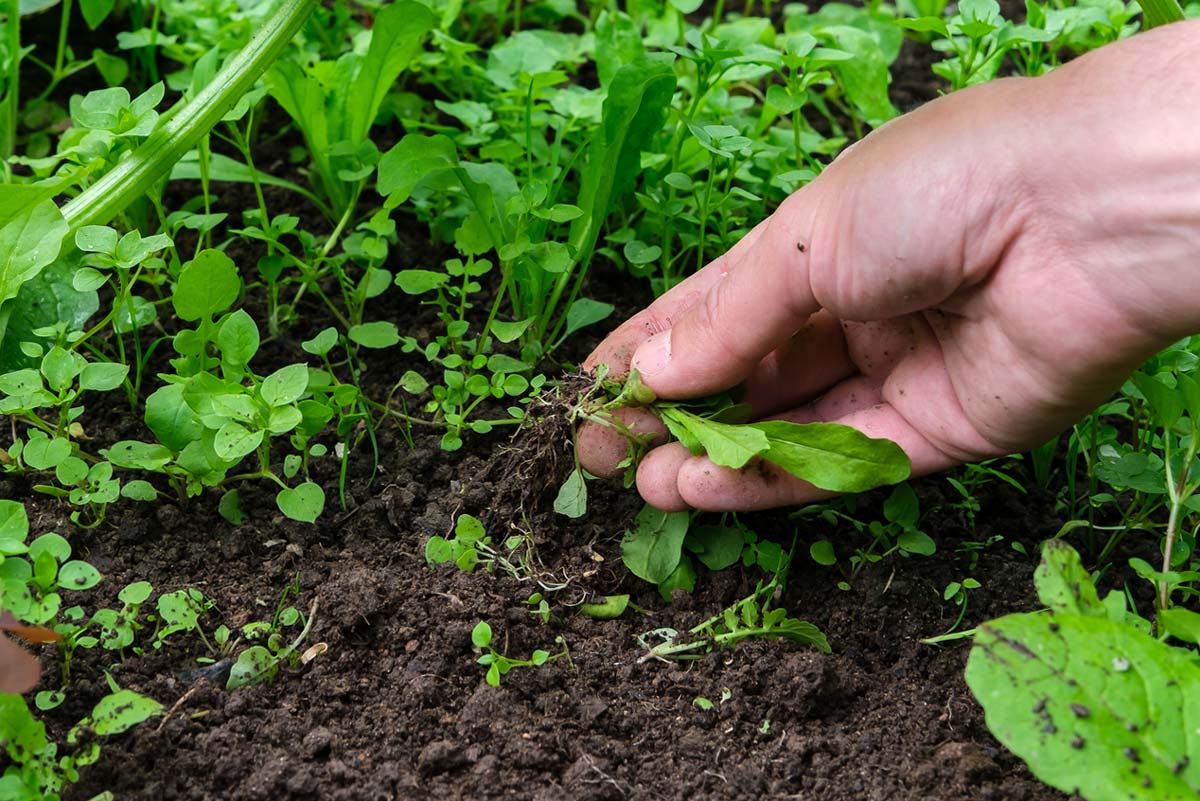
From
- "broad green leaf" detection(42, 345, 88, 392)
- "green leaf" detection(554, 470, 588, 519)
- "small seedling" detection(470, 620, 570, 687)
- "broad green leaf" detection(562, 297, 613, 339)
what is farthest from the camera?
"broad green leaf" detection(562, 297, 613, 339)

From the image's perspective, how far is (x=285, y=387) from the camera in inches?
67.7

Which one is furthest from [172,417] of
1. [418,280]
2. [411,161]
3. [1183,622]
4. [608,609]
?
[1183,622]

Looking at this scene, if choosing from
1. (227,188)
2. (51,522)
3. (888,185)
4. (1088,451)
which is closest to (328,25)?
(227,188)

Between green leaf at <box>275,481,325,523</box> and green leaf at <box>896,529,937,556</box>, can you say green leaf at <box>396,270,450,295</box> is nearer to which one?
green leaf at <box>275,481,325,523</box>

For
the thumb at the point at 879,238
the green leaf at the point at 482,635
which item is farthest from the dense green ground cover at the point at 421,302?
the thumb at the point at 879,238

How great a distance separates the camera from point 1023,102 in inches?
62.7

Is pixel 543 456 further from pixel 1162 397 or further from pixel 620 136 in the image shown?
pixel 1162 397

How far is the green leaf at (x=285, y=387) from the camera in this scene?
5.60 ft

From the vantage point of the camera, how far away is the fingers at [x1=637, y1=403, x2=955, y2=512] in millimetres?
1785

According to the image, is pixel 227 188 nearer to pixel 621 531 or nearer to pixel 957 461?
pixel 621 531

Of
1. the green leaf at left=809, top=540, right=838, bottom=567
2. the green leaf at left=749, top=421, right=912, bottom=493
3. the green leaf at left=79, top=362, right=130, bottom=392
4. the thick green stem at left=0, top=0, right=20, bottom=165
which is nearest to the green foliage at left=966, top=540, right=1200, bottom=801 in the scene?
the green leaf at left=749, top=421, right=912, bottom=493

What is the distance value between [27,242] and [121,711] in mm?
761

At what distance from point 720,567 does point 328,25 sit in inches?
64.9

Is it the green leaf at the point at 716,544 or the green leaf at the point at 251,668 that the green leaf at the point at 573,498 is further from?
the green leaf at the point at 251,668
